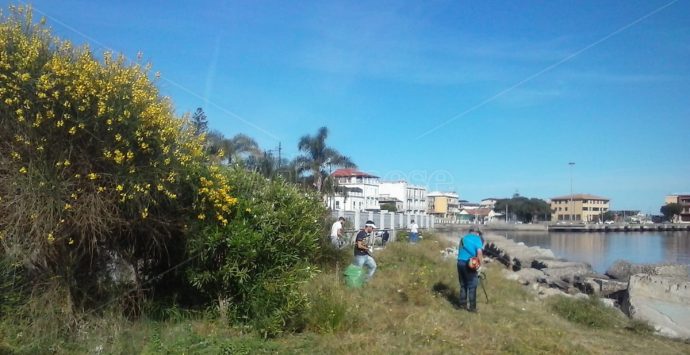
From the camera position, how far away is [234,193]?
905cm

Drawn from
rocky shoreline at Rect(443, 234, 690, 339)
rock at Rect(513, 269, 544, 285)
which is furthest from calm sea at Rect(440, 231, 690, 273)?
rock at Rect(513, 269, 544, 285)

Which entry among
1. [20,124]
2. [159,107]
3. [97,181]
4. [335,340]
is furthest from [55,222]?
[335,340]

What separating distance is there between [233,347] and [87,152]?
114 inches

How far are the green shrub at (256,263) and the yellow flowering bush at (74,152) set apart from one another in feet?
3.08

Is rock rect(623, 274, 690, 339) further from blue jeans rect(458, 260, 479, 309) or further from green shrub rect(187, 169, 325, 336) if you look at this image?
green shrub rect(187, 169, 325, 336)

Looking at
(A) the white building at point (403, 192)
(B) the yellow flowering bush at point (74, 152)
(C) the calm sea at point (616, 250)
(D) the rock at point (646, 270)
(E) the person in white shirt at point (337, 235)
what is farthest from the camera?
(A) the white building at point (403, 192)

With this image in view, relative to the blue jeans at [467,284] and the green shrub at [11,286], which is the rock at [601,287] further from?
the green shrub at [11,286]

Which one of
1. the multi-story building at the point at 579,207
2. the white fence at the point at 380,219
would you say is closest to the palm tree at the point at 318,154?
the white fence at the point at 380,219

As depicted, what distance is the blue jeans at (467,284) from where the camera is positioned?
435 inches

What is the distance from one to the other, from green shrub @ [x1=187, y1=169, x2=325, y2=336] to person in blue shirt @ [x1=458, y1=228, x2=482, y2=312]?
139 inches

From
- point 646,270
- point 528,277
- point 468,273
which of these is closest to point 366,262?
point 468,273

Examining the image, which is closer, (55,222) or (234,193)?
(55,222)

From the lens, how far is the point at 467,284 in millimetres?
11203

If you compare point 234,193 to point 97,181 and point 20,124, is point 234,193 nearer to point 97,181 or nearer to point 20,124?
point 97,181
